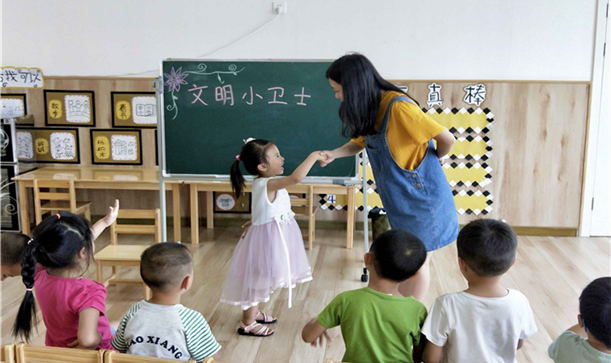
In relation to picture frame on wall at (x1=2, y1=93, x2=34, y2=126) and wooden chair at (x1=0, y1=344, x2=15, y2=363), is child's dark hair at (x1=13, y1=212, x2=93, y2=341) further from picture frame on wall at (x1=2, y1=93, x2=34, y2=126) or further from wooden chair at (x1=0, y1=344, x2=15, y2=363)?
picture frame on wall at (x1=2, y1=93, x2=34, y2=126)

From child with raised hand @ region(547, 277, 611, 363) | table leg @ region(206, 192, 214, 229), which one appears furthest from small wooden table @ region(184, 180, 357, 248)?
child with raised hand @ region(547, 277, 611, 363)

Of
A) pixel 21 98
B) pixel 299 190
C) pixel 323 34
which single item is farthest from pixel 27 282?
pixel 21 98

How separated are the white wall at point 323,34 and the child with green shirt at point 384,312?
3.14 metres

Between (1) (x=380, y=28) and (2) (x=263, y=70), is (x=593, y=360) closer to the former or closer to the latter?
(2) (x=263, y=70)

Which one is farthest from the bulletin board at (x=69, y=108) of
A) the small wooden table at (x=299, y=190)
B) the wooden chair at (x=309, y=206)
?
the wooden chair at (x=309, y=206)

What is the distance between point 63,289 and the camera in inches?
64.8

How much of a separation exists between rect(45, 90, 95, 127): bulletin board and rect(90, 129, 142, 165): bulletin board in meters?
0.14

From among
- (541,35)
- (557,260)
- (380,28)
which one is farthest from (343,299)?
(541,35)

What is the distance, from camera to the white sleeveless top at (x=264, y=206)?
2543 millimetres

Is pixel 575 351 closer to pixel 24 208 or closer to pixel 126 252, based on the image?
pixel 126 252

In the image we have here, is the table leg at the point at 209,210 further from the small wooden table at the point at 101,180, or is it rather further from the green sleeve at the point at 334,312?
the green sleeve at the point at 334,312

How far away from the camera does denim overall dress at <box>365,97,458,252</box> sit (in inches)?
78.7

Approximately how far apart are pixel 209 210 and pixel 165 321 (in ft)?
10.4

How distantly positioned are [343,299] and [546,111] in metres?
3.53
